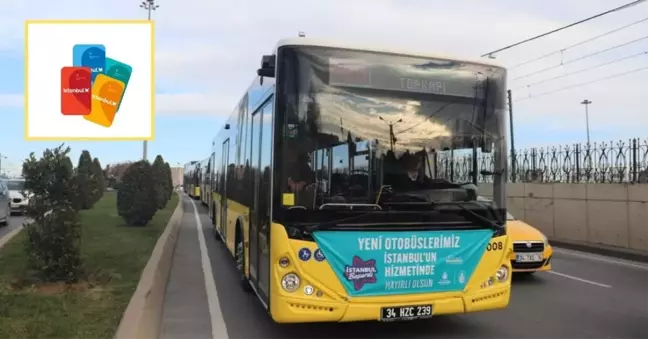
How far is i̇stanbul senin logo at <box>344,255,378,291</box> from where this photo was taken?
217 inches

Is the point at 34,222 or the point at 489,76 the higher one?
the point at 489,76

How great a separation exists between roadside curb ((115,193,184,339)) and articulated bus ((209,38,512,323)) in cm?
137

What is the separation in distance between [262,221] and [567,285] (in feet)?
19.5

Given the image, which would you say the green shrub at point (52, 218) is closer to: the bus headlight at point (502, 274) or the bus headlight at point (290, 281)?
the bus headlight at point (290, 281)

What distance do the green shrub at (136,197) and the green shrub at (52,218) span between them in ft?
30.3

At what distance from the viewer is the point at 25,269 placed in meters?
9.55

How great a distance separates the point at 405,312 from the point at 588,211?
1198cm

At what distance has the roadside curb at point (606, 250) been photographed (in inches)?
526

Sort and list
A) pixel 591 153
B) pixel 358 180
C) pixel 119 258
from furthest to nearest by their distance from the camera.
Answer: pixel 591 153, pixel 119 258, pixel 358 180

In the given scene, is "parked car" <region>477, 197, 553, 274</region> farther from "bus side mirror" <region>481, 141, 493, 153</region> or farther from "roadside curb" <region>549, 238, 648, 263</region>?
"roadside curb" <region>549, 238, 648, 263</region>

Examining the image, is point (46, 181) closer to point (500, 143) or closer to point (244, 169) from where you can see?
point (244, 169)

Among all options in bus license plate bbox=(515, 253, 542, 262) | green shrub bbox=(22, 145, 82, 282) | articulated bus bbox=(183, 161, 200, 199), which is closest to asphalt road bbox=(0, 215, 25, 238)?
green shrub bbox=(22, 145, 82, 282)

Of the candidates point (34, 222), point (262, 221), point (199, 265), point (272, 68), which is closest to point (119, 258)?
point (199, 265)

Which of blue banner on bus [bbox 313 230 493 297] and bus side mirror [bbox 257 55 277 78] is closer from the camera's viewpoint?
blue banner on bus [bbox 313 230 493 297]
